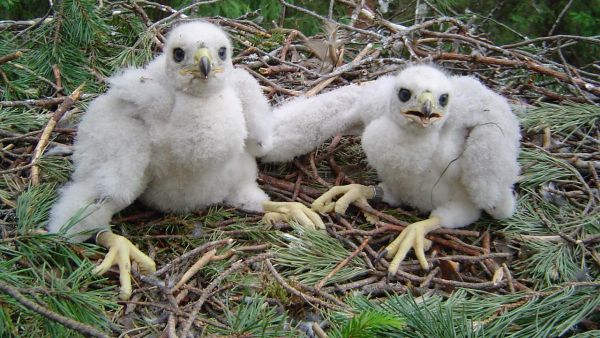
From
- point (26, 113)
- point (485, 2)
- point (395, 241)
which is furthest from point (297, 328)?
point (485, 2)

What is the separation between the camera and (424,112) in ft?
9.43

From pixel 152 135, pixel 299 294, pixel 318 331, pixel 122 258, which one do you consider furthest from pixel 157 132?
pixel 318 331

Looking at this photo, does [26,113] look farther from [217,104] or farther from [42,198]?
[217,104]

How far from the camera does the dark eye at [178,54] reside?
109 inches

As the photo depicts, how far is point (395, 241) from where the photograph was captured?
9.67ft

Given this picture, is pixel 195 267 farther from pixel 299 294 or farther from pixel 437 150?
pixel 437 150

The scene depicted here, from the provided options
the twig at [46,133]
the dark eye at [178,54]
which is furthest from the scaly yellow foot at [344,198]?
the twig at [46,133]

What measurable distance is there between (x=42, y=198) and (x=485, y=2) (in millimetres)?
5895

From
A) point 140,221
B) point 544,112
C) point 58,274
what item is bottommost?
point 140,221

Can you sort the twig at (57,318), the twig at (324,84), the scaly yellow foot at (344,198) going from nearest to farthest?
the twig at (57,318), the scaly yellow foot at (344,198), the twig at (324,84)

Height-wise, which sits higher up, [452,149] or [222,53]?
[222,53]

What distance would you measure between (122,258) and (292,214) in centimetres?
84

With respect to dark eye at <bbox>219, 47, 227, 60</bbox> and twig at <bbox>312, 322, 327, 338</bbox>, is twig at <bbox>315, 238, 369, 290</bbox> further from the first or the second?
dark eye at <bbox>219, 47, 227, 60</bbox>

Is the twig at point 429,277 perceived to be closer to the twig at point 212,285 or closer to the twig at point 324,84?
the twig at point 212,285
